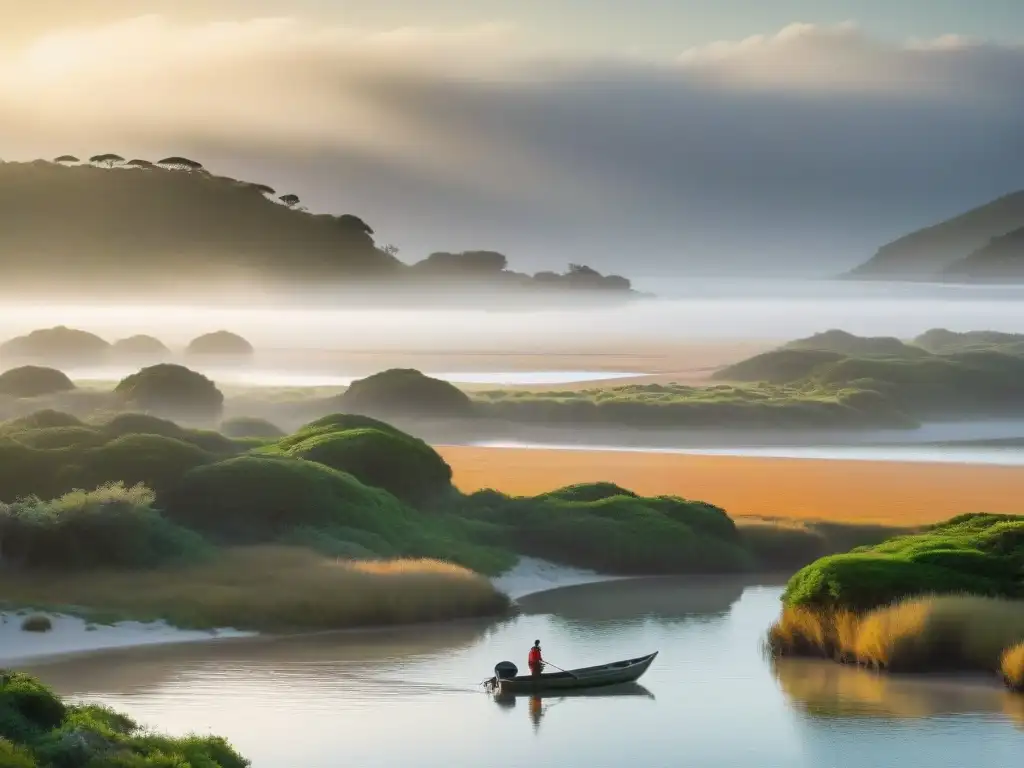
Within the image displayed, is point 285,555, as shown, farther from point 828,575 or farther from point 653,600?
point 828,575

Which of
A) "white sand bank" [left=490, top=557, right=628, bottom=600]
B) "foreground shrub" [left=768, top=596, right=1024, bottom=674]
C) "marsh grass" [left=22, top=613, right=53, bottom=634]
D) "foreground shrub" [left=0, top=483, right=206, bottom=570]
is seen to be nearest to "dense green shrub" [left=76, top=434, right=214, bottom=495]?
"foreground shrub" [left=0, top=483, right=206, bottom=570]

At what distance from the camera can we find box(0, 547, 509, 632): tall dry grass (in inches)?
3004

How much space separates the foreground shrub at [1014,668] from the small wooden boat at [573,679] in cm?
1219

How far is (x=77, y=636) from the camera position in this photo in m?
71.6

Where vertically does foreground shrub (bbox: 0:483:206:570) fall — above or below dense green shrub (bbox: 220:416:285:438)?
below

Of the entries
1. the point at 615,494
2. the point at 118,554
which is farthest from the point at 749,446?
the point at 118,554

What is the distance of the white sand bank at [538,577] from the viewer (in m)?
93.5

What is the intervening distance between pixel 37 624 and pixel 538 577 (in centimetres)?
3282

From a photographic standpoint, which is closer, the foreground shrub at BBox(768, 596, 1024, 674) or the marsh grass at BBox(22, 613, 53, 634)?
the foreground shrub at BBox(768, 596, 1024, 674)

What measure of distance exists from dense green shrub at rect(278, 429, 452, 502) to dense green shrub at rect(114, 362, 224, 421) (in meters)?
67.8

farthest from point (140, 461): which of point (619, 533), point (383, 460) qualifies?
point (619, 533)

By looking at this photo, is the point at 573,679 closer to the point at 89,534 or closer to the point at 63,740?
the point at 63,740

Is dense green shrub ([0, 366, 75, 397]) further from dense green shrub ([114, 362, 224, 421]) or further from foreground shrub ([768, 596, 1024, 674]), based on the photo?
foreground shrub ([768, 596, 1024, 674])

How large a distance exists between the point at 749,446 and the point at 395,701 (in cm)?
13279
